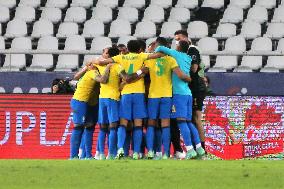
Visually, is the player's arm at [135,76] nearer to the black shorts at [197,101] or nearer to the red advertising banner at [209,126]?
the black shorts at [197,101]

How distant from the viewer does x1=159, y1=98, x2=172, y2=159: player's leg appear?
16156 millimetres

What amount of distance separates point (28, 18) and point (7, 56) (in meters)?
3.27

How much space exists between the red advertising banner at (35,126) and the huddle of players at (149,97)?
9.81ft

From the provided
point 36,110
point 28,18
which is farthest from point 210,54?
point 28,18

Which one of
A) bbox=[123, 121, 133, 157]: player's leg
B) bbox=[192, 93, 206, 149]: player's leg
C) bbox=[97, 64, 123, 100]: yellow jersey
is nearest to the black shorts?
bbox=[192, 93, 206, 149]: player's leg

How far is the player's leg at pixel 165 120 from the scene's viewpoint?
1616cm

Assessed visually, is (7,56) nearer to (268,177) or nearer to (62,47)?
(62,47)

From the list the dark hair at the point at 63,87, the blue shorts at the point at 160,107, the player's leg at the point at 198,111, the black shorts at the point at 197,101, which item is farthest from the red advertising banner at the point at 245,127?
the blue shorts at the point at 160,107

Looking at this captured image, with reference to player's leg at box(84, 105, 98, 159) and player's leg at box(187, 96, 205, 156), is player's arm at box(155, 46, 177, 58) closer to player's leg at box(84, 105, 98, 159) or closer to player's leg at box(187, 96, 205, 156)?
player's leg at box(187, 96, 205, 156)

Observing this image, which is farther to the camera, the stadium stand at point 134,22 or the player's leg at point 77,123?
the stadium stand at point 134,22

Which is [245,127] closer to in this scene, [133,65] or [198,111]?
[198,111]

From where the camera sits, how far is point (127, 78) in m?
16.1

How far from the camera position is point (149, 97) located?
1628 cm

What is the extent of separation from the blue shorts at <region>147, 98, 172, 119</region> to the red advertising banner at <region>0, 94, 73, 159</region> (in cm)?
391
